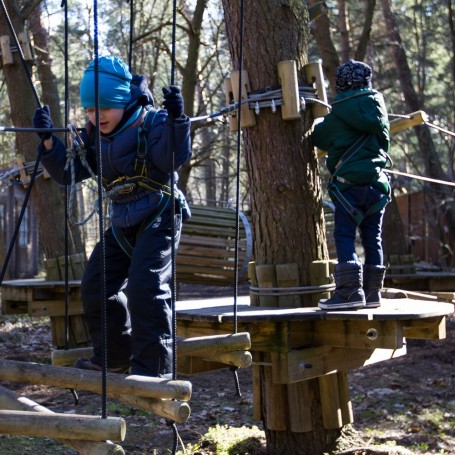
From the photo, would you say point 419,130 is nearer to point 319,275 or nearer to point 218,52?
point 218,52

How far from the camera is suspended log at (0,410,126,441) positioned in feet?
9.02

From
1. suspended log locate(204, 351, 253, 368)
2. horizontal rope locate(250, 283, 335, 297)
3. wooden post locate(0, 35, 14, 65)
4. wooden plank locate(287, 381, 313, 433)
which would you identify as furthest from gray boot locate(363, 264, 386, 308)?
wooden post locate(0, 35, 14, 65)

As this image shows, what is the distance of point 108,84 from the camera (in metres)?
3.67

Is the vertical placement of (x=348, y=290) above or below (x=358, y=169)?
below

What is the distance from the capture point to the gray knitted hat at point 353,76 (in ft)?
15.5

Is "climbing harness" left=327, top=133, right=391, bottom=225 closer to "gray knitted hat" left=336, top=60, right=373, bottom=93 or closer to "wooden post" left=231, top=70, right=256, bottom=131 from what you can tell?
"gray knitted hat" left=336, top=60, right=373, bottom=93

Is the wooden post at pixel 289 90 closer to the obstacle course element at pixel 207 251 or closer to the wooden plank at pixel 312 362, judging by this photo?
the wooden plank at pixel 312 362

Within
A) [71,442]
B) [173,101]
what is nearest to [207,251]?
[173,101]

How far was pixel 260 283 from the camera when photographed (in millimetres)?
4898

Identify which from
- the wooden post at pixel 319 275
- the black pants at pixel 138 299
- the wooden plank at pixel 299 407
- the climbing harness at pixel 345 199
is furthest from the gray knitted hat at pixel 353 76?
the wooden plank at pixel 299 407

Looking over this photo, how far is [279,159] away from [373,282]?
94cm

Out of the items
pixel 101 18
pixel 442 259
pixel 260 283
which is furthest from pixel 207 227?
pixel 101 18

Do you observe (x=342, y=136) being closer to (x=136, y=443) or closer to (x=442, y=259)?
(x=136, y=443)

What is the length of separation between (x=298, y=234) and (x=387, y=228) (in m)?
Result: 5.74
